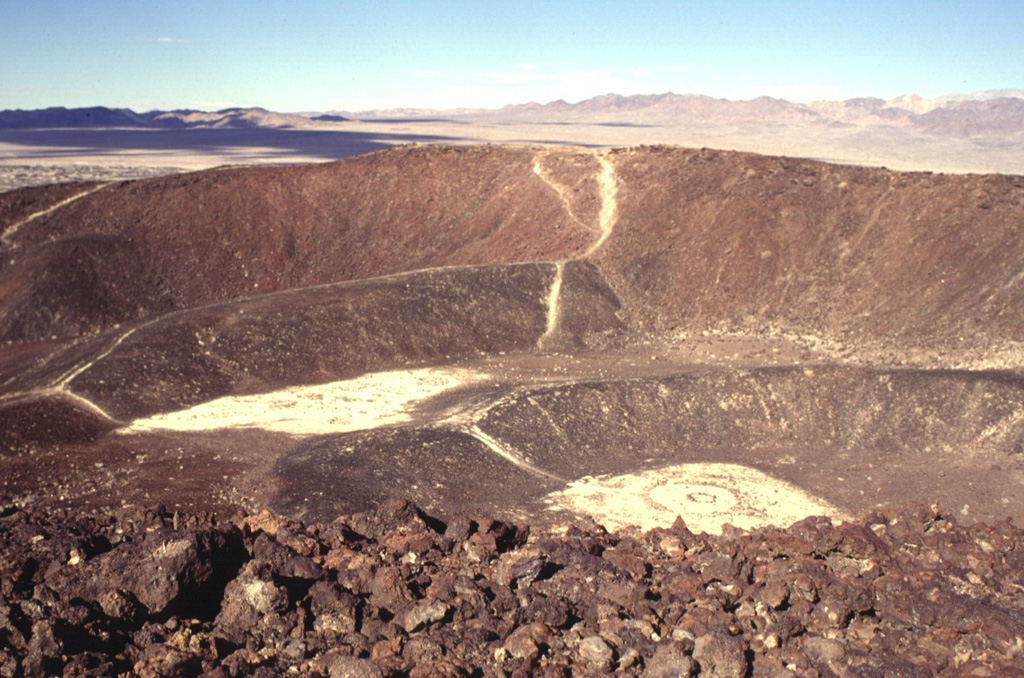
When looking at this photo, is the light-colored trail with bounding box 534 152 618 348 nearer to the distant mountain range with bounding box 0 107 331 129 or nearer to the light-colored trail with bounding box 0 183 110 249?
the light-colored trail with bounding box 0 183 110 249

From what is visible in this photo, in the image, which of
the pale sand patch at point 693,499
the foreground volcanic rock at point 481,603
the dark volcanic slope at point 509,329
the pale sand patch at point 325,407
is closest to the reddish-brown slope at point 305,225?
the dark volcanic slope at point 509,329

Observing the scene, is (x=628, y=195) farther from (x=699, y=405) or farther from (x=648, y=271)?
(x=699, y=405)

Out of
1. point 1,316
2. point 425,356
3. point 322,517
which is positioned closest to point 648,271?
point 425,356

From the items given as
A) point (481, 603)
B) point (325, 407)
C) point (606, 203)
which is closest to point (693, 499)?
point (481, 603)

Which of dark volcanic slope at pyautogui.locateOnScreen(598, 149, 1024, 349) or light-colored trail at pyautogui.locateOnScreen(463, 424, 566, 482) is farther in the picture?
→ dark volcanic slope at pyautogui.locateOnScreen(598, 149, 1024, 349)

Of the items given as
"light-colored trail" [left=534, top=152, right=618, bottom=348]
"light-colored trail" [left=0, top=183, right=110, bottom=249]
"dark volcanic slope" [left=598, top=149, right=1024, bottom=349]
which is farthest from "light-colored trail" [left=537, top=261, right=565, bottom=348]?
"light-colored trail" [left=0, top=183, right=110, bottom=249]

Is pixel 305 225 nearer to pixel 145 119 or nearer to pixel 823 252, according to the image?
pixel 823 252

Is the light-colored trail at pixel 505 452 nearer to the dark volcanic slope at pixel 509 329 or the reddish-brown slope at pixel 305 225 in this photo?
the dark volcanic slope at pixel 509 329
